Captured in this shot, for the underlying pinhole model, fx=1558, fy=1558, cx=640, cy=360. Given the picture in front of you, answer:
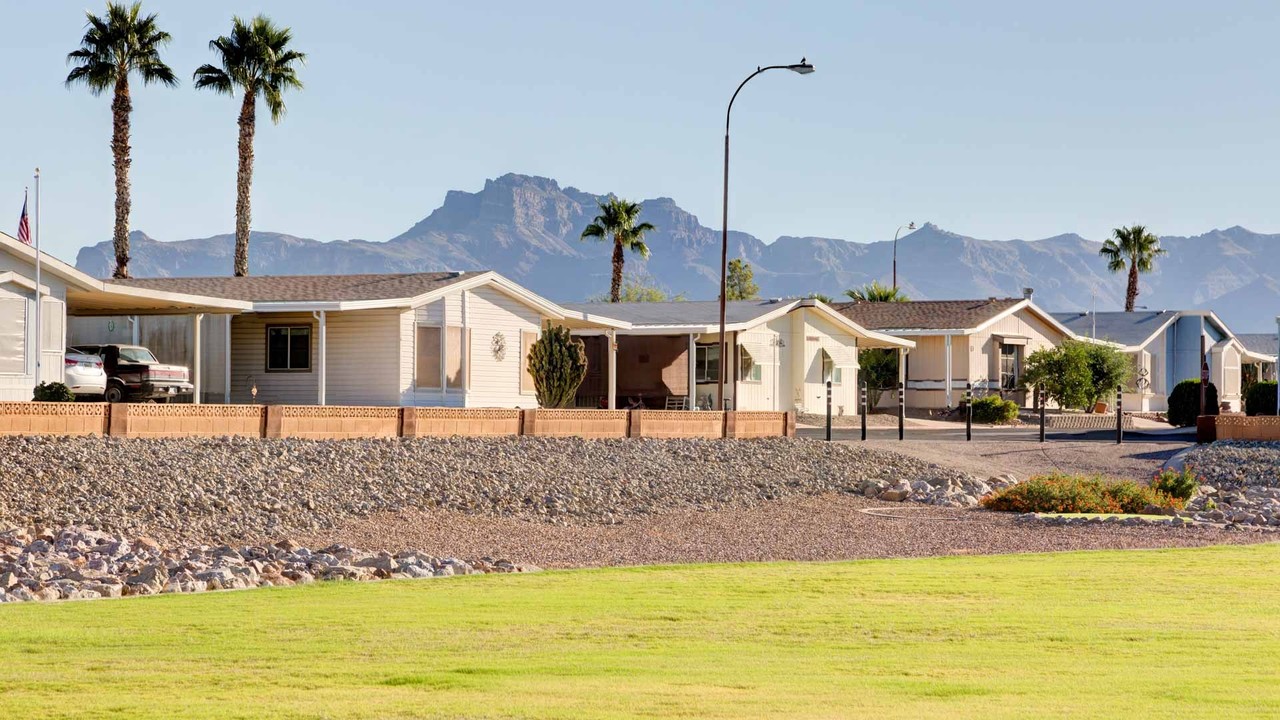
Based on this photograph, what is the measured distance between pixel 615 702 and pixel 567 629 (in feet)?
9.99

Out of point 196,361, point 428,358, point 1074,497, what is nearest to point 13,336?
point 196,361

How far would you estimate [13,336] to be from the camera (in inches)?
1087

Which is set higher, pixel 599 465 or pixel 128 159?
pixel 128 159

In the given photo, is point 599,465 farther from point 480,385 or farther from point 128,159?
point 128,159

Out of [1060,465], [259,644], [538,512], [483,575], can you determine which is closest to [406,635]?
[259,644]

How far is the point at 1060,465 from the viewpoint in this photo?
108ft

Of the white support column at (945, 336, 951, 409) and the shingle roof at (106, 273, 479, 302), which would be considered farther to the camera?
the white support column at (945, 336, 951, 409)

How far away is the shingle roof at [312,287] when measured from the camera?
34.3 meters

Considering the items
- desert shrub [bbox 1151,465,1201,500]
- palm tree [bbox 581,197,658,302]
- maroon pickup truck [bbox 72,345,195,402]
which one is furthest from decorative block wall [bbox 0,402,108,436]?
palm tree [bbox 581,197,658,302]

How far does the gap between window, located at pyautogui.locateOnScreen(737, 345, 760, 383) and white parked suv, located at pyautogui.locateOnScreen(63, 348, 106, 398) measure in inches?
765

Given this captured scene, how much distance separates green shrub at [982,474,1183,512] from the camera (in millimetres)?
24578

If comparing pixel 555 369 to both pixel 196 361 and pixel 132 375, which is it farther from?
pixel 132 375

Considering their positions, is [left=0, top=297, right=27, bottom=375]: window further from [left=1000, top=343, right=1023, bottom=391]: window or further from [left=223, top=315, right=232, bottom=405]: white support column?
[left=1000, top=343, right=1023, bottom=391]: window

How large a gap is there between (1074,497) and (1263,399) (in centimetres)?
2479
